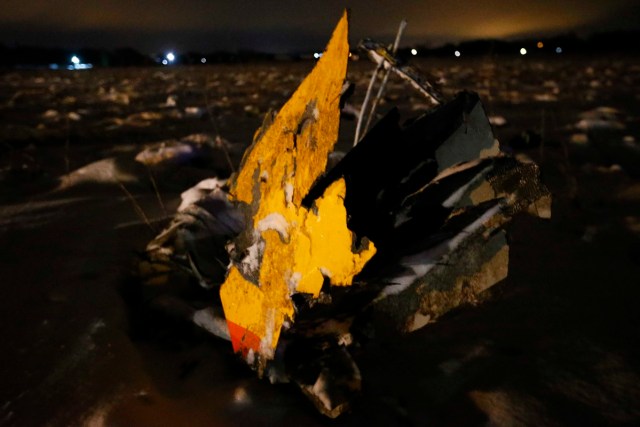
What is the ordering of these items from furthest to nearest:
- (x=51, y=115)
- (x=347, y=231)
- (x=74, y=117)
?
1. (x=51, y=115)
2. (x=74, y=117)
3. (x=347, y=231)

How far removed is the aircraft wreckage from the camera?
3.98ft

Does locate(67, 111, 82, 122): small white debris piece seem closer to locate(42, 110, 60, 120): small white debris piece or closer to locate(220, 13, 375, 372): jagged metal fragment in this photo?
locate(42, 110, 60, 120): small white debris piece

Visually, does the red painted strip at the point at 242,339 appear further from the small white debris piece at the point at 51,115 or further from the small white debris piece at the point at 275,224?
the small white debris piece at the point at 51,115

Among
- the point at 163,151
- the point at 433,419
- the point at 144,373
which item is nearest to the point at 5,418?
the point at 144,373

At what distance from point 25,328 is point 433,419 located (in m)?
1.58

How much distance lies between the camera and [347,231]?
111 centimetres

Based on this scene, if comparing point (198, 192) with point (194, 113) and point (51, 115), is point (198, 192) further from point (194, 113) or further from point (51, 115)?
point (51, 115)

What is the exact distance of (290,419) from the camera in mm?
1248

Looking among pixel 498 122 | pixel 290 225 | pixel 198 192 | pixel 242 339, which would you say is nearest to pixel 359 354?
pixel 242 339

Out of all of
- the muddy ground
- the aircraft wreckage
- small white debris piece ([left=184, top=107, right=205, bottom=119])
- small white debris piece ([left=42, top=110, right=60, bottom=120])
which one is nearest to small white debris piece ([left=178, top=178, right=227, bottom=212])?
the muddy ground

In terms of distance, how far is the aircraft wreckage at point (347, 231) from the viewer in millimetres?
1213

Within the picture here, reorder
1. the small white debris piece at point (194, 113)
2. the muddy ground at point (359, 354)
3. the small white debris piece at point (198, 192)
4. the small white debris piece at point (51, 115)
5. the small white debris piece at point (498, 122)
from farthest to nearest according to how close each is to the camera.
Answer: the small white debris piece at point (194, 113)
the small white debris piece at point (51, 115)
the small white debris piece at point (498, 122)
the small white debris piece at point (198, 192)
the muddy ground at point (359, 354)

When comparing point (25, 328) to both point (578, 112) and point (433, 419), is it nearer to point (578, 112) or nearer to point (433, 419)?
point (433, 419)

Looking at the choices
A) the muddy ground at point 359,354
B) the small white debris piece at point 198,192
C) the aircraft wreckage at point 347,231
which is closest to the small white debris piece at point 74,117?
the muddy ground at point 359,354
